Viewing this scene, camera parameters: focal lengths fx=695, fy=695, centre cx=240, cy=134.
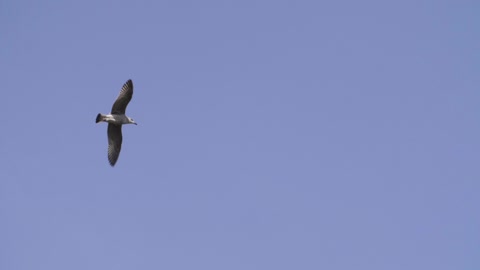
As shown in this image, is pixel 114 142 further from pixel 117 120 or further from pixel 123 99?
pixel 123 99

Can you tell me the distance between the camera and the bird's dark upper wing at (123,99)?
136ft

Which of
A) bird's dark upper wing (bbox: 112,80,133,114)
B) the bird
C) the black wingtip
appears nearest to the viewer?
the black wingtip

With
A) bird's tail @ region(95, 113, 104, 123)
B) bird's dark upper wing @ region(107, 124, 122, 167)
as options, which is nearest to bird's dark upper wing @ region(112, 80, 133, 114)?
bird's tail @ region(95, 113, 104, 123)

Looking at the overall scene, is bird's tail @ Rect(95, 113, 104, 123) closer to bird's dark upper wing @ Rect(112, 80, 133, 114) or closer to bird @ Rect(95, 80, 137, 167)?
bird @ Rect(95, 80, 137, 167)

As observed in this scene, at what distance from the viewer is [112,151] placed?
43.4 m

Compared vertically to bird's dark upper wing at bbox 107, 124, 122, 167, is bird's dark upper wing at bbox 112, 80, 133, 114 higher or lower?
higher

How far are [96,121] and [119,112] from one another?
74.3 inches

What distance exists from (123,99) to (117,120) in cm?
134

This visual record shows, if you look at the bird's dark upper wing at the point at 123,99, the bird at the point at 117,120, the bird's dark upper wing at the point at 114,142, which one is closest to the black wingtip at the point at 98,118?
the bird at the point at 117,120

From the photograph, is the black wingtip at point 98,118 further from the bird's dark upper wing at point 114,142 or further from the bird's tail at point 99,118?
the bird's dark upper wing at point 114,142

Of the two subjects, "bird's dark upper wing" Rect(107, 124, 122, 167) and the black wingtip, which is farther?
"bird's dark upper wing" Rect(107, 124, 122, 167)

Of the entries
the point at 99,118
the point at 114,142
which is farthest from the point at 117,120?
the point at 114,142

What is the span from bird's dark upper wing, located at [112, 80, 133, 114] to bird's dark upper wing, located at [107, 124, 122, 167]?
4.16ft

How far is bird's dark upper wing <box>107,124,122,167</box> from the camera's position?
42.6 m
